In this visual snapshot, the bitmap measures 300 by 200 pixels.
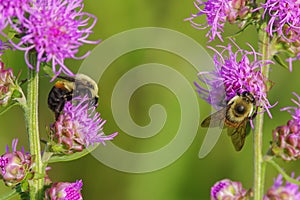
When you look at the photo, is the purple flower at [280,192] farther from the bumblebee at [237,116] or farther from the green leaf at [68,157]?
the green leaf at [68,157]

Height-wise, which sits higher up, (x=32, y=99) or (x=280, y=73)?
(x=280, y=73)

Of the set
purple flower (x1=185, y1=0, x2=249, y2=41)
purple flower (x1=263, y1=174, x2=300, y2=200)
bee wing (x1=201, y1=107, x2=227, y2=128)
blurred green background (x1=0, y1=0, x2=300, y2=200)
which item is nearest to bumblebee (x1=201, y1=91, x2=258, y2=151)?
bee wing (x1=201, y1=107, x2=227, y2=128)

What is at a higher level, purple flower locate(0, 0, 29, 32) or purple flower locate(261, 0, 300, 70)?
purple flower locate(261, 0, 300, 70)

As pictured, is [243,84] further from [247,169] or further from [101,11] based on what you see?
[101,11]

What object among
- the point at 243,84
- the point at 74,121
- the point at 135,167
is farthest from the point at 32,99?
the point at 135,167

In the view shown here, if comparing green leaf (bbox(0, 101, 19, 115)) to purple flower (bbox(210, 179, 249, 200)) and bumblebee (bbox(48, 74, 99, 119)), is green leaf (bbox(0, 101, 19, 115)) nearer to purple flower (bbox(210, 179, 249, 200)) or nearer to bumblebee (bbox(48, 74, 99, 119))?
bumblebee (bbox(48, 74, 99, 119))

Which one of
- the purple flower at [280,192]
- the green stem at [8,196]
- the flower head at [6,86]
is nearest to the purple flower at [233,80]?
the purple flower at [280,192]

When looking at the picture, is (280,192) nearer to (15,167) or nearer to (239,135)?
(239,135)
